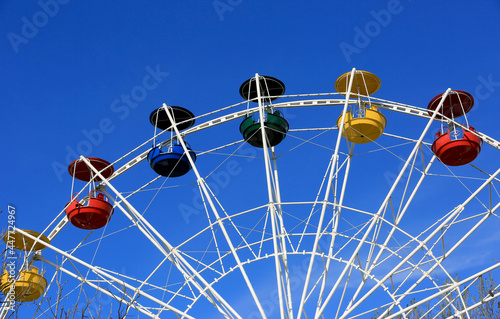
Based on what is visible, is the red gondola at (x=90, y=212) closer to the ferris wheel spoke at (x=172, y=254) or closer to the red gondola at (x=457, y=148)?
the ferris wheel spoke at (x=172, y=254)

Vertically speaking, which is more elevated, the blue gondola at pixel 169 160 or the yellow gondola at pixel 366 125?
the blue gondola at pixel 169 160

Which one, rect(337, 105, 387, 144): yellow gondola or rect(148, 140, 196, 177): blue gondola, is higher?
rect(148, 140, 196, 177): blue gondola

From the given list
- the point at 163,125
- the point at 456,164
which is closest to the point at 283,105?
the point at 163,125

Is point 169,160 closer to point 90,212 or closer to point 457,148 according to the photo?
point 90,212

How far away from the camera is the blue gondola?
55.1 ft

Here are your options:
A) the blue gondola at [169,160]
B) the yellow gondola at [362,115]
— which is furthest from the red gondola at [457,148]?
the blue gondola at [169,160]

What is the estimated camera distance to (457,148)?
15.9 m

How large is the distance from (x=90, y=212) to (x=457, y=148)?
1073 cm

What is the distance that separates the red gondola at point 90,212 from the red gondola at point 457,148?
32.4 feet

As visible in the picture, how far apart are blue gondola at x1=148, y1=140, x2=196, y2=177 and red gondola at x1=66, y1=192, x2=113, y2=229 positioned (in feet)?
6.17

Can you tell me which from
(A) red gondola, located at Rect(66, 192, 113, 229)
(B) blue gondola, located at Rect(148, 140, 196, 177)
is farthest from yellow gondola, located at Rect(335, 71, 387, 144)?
(A) red gondola, located at Rect(66, 192, 113, 229)

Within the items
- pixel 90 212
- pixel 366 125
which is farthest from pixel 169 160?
pixel 366 125

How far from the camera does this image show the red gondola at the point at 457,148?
51.9 feet

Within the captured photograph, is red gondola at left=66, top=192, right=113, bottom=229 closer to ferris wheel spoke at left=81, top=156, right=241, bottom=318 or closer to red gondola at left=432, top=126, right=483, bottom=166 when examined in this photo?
ferris wheel spoke at left=81, top=156, right=241, bottom=318
